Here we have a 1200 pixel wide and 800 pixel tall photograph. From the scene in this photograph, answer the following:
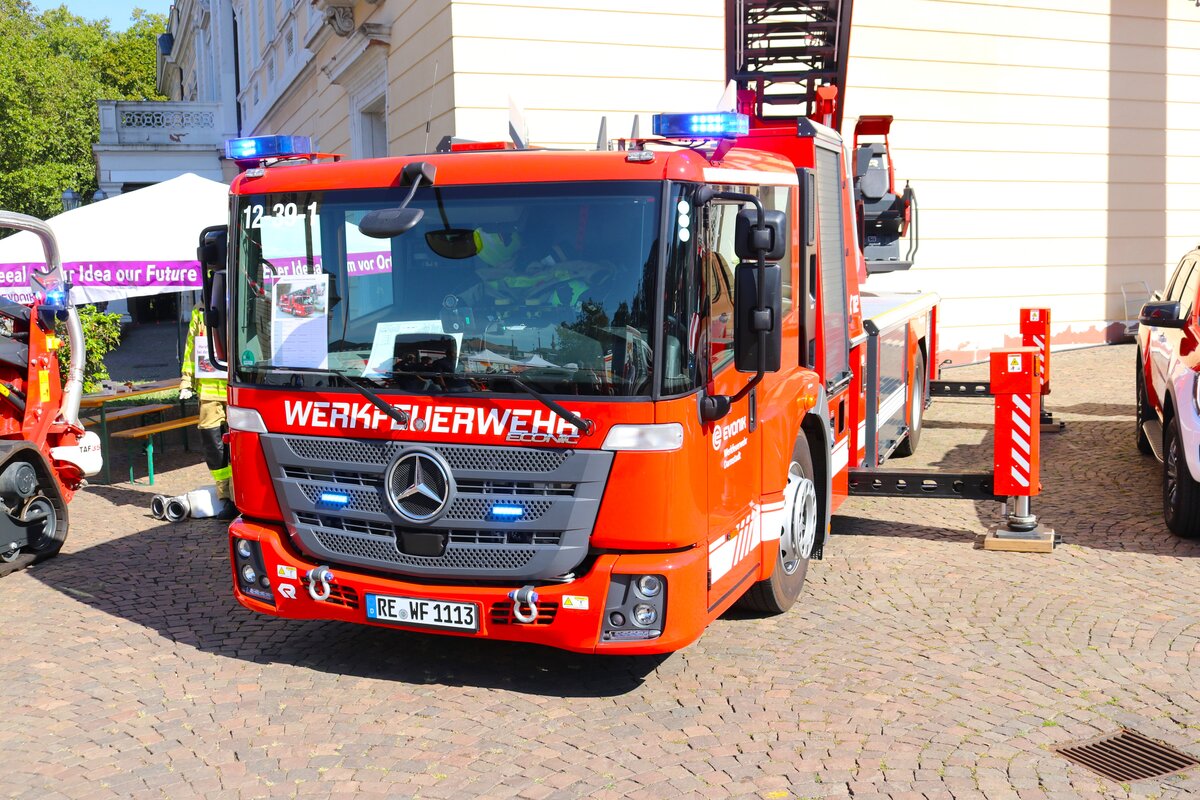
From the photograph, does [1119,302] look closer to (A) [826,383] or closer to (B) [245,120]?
(A) [826,383]

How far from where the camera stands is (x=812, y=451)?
21.5ft

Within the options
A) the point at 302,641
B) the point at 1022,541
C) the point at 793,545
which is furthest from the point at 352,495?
the point at 1022,541

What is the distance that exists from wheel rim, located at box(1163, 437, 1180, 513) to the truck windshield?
14.2 ft

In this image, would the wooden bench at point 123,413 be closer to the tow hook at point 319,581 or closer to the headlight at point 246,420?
the headlight at point 246,420

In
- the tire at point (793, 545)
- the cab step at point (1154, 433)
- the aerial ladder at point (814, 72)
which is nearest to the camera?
the tire at point (793, 545)

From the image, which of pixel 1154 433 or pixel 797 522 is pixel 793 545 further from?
pixel 1154 433

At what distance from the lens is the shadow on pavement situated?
5449 millimetres

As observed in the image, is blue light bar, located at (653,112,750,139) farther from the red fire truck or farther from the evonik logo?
the evonik logo

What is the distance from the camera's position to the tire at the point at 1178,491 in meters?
7.27

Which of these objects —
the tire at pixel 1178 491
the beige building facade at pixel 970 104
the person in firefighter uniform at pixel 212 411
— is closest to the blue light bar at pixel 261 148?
the person in firefighter uniform at pixel 212 411

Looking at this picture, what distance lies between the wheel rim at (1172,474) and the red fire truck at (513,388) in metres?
3.19

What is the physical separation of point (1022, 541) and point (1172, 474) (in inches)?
43.2

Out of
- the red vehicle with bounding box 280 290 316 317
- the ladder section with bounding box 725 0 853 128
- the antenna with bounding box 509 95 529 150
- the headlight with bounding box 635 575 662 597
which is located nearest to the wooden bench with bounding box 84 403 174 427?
the antenna with bounding box 509 95 529 150

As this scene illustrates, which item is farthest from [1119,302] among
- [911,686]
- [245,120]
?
[245,120]
